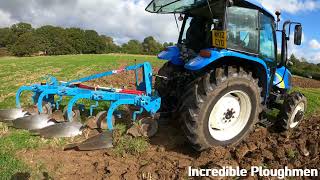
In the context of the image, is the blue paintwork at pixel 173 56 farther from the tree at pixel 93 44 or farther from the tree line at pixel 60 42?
the tree at pixel 93 44

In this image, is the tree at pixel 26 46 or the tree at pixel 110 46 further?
the tree at pixel 110 46

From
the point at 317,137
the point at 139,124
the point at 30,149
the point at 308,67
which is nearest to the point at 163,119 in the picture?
the point at 139,124

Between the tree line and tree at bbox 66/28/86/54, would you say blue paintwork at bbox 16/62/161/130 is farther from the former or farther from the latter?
tree at bbox 66/28/86/54

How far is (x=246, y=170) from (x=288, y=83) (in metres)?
2.92

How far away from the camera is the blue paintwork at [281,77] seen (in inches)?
255

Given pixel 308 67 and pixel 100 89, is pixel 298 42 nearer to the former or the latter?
pixel 100 89

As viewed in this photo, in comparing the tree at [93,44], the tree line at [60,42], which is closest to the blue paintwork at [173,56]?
the tree line at [60,42]

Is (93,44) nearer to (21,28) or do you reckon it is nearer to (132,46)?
(132,46)

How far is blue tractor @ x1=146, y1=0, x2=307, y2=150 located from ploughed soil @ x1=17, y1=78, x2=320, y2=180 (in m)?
0.25

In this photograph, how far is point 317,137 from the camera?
5777 millimetres

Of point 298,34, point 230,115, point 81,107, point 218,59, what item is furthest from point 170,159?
point 298,34

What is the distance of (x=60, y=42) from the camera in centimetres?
7125

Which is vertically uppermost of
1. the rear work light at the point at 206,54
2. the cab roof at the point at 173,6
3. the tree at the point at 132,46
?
the cab roof at the point at 173,6

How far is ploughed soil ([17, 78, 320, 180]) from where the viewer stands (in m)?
4.48
